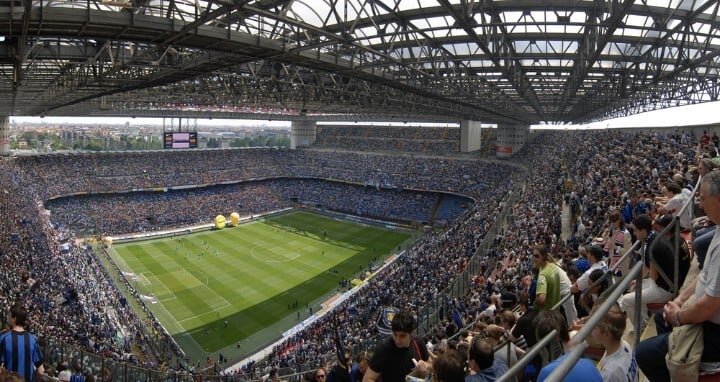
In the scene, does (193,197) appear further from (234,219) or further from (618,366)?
(618,366)

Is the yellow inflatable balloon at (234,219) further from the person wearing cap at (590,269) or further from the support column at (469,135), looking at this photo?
the person wearing cap at (590,269)

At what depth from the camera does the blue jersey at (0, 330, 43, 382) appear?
446 cm

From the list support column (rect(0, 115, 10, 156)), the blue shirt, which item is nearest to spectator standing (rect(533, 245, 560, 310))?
A: the blue shirt

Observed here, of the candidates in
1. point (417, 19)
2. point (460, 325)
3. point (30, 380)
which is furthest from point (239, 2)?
point (460, 325)

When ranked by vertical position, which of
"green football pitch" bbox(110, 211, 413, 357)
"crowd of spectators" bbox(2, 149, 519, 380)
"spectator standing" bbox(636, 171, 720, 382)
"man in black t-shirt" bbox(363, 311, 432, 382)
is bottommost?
"green football pitch" bbox(110, 211, 413, 357)

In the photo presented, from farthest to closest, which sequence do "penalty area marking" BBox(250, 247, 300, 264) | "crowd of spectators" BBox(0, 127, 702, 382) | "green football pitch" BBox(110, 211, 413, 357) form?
"penalty area marking" BBox(250, 247, 300, 264), "green football pitch" BBox(110, 211, 413, 357), "crowd of spectators" BBox(0, 127, 702, 382)

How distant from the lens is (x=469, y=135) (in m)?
55.2

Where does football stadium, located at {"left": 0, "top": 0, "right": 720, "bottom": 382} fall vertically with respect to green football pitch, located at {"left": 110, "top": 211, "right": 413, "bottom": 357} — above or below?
above

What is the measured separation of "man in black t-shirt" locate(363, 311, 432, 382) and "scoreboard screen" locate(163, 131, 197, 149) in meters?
54.8

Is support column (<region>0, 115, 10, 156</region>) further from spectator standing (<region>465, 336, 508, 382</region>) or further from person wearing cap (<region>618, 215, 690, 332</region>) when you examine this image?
person wearing cap (<region>618, 215, 690, 332</region>)

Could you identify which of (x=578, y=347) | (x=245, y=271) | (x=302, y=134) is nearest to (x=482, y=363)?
(x=578, y=347)

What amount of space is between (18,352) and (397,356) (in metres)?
4.02

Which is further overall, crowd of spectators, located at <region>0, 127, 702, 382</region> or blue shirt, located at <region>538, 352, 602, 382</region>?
crowd of spectators, located at <region>0, 127, 702, 382</region>

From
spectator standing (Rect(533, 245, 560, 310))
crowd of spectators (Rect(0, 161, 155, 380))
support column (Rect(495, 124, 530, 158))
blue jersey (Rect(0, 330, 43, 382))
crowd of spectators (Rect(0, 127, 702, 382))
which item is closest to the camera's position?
blue jersey (Rect(0, 330, 43, 382))
